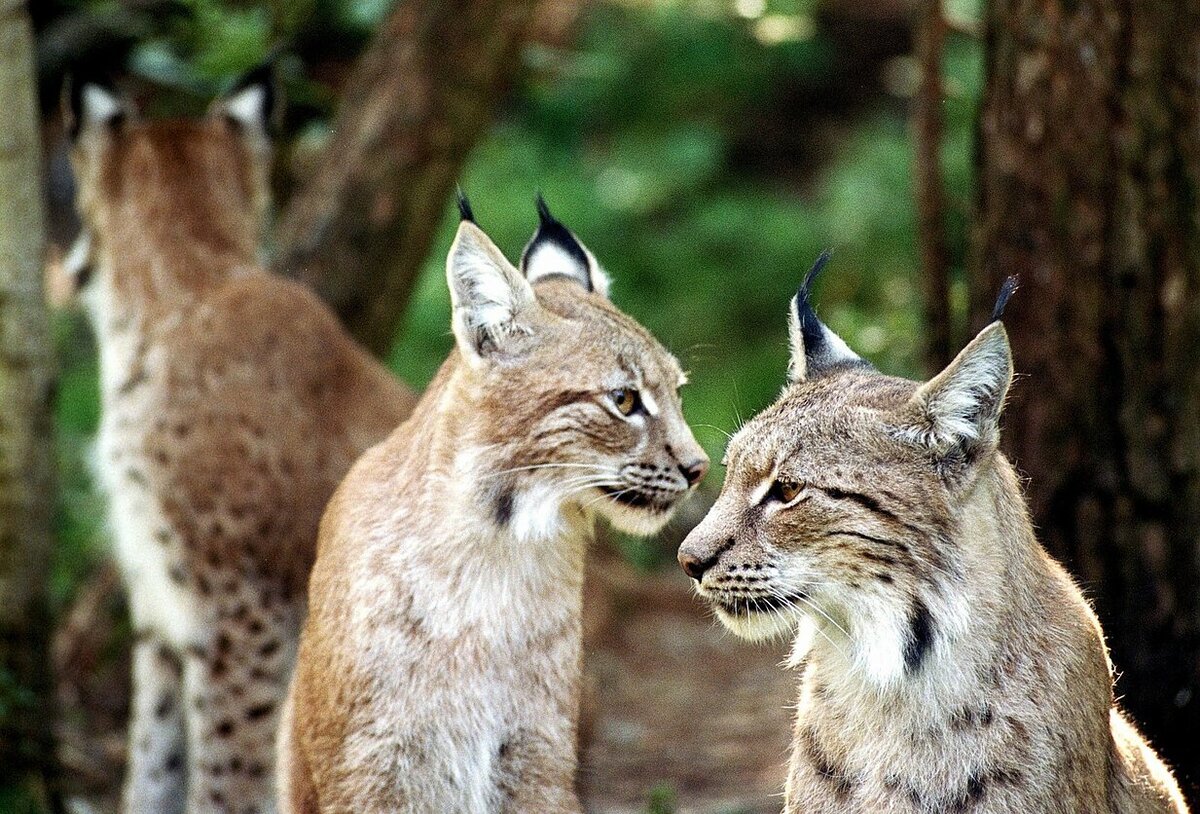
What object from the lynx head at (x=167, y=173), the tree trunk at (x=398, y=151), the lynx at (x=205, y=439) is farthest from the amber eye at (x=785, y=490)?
the tree trunk at (x=398, y=151)

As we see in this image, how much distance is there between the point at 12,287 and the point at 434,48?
2.58 meters

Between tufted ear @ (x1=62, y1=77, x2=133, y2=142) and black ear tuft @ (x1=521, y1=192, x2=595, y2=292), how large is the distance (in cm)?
263

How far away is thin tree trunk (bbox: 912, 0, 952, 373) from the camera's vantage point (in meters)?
7.14

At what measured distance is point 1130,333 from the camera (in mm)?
5695

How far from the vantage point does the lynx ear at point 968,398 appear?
3.93m

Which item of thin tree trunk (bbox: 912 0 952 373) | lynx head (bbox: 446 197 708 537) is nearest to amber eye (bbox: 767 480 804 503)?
lynx head (bbox: 446 197 708 537)

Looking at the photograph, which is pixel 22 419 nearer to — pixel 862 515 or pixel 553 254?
pixel 553 254

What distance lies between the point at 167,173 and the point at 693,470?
3.34 m

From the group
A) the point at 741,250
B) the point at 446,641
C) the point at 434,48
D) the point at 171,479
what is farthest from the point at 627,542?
the point at 446,641

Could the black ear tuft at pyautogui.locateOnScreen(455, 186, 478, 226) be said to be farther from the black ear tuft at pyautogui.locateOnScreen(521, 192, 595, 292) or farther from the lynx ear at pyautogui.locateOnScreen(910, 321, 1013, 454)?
the lynx ear at pyautogui.locateOnScreen(910, 321, 1013, 454)

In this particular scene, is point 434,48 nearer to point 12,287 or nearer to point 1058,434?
point 12,287

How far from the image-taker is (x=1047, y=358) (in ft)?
19.1

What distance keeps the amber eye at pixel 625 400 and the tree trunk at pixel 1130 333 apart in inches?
64.9

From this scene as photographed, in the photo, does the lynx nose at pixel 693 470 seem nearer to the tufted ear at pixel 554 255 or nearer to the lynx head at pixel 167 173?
the tufted ear at pixel 554 255
